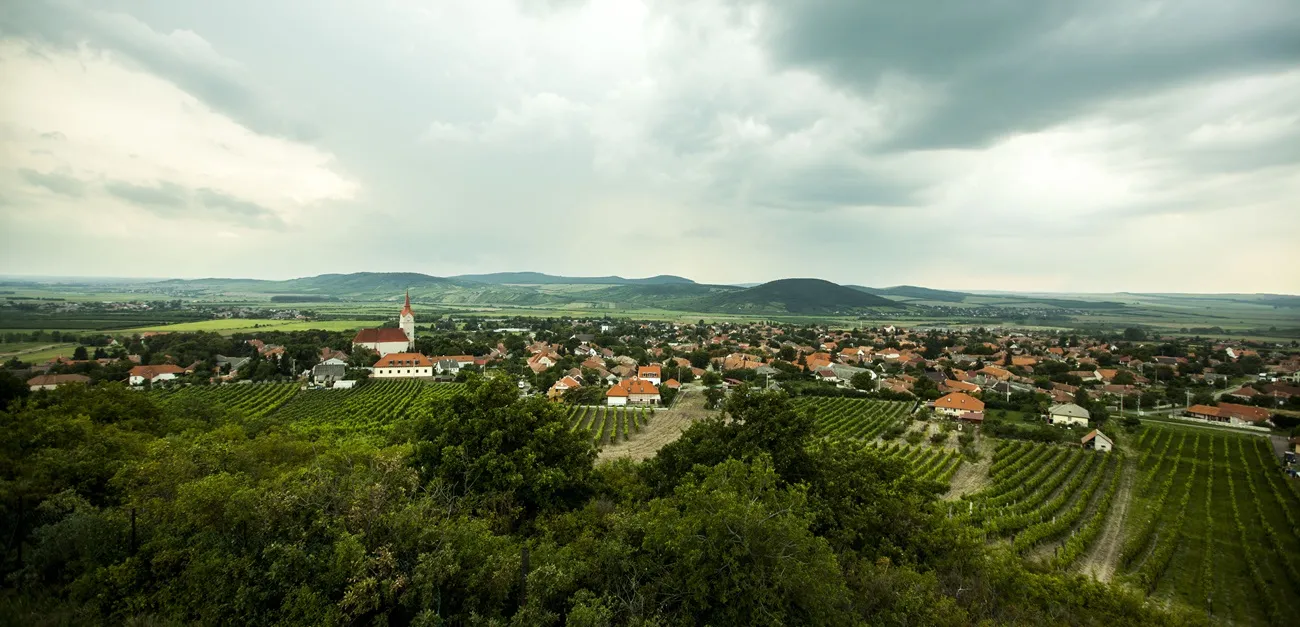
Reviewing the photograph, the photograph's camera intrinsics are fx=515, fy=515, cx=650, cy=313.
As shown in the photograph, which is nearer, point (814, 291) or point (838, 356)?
point (838, 356)

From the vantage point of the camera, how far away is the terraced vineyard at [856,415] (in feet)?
102

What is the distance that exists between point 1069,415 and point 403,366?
178 feet

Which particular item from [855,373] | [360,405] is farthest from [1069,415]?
[360,405]

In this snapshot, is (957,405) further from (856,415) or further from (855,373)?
(855,373)

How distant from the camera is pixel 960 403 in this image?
36844 mm

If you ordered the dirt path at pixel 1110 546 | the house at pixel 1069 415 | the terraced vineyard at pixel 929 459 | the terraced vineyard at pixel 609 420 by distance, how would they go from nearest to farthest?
1. the dirt path at pixel 1110 546
2. the terraced vineyard at pixel 929 459
3. the terraced vineyard at pixel 609 420
4. the house at pixel 1069 415

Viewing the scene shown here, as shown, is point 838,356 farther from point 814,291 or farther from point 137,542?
point 814,291

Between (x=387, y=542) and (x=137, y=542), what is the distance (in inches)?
152

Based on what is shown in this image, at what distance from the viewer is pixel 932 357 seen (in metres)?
67.0

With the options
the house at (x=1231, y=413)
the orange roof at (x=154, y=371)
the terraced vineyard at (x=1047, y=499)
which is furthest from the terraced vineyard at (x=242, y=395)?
the house at (x=1231, y=413)

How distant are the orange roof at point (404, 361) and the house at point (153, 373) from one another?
14658 mm

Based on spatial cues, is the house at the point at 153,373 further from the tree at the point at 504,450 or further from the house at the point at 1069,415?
the house at the point at 1069,415

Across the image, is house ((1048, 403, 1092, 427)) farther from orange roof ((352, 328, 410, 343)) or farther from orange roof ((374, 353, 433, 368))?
orange roof ((352, 328, 410, 343))

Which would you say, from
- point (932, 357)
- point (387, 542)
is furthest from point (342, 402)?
point (932, 357)
